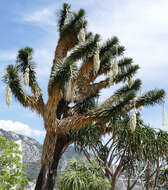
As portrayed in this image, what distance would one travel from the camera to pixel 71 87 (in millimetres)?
11539

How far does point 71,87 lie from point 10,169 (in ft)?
25.0

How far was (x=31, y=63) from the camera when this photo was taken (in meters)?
13.2

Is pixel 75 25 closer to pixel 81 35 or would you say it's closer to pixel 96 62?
pixel 81 35

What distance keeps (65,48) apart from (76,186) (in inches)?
258

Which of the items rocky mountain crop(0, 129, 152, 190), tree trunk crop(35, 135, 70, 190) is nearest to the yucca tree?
tree trunk crop(35, 135, 70, 190)

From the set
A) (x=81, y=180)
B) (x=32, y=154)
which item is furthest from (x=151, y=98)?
(x=32, y=154)

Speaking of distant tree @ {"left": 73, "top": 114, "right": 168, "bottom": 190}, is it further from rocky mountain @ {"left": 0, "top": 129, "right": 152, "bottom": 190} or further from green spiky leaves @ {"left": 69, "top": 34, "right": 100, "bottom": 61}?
rocky mountain @ {"left": 0, "top": 129, "right": 152, "bottom": 190}

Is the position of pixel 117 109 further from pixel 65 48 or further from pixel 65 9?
pixel 65 9

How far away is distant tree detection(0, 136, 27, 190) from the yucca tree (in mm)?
3220

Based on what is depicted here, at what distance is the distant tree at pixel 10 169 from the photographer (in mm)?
16297

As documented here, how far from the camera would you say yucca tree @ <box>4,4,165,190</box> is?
1178 centimetres

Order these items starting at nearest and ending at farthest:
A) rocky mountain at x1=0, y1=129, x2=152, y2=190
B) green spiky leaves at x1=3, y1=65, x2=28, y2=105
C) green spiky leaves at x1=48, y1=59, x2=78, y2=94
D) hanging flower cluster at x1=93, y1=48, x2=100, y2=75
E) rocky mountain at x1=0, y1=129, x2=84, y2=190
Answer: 1. green spiky leaves at x1=48, y1=59, x2=78, y2=94
2. green spiky leaves at x1=3, y1=65, x2=28, y2=105
3. hanging flower cluster at x1=93, y1=48, x2=100, y2=75
4. rocky mountain at x1=0, y1=129, x2=152, y2=190
5. rocky mountain at x1=0, y1=129, x2=84, y2=190

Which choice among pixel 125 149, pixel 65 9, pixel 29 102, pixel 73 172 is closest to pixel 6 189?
pixel 73 172

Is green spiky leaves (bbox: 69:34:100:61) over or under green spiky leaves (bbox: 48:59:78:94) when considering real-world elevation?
over
